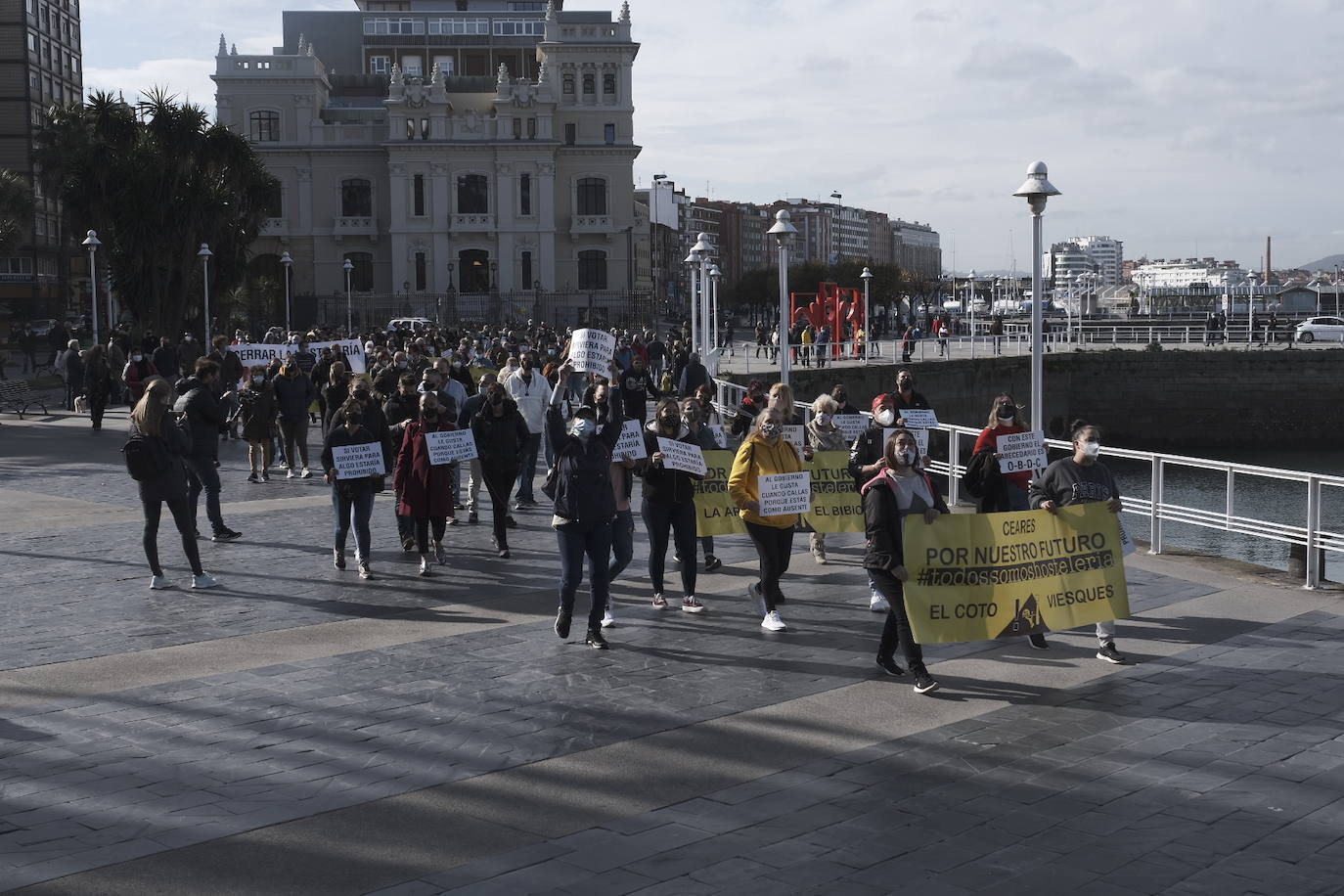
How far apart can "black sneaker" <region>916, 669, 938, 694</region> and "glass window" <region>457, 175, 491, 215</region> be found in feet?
244

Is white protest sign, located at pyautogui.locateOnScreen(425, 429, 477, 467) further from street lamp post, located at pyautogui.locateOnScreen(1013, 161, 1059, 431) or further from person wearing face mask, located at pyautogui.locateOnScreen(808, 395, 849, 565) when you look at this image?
street lamp post, located at pyautogui.locateOnScreen(1013, 161, 1059, 431)

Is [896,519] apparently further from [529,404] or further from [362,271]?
[362,271]

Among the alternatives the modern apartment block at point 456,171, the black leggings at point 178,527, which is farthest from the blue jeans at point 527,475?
the modern apartment block at point 456,171

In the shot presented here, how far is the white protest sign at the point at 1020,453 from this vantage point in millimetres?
11117

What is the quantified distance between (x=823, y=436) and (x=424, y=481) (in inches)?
154

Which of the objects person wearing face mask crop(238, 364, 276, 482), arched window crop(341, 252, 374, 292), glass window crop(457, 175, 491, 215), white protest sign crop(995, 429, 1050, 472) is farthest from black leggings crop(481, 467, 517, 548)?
arched window crop(341, 252, 374, 292)

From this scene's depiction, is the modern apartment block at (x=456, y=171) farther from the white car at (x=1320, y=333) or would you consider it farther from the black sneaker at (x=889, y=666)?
the black sneaker at (x=889, y=666)

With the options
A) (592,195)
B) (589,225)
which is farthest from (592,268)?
(592,195)

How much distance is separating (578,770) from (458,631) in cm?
353

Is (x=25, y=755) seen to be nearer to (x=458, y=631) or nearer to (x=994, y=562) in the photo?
(x=458, y=631)

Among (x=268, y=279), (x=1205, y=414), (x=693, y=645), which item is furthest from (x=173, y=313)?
(x=693, y=645)

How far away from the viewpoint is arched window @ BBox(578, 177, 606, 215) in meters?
83.3

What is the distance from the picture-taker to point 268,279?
77.4 m

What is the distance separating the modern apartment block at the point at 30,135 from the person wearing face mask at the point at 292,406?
6698cm
